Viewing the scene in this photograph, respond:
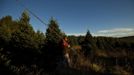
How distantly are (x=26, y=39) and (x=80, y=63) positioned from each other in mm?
13181

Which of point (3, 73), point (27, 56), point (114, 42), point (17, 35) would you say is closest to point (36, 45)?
point (27, 56)

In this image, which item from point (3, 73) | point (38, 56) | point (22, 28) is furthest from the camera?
point (22, 28)

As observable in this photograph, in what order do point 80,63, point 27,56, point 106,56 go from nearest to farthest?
point 80,63 < point 106,56 < point 27,56

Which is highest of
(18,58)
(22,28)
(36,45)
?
(22,28)

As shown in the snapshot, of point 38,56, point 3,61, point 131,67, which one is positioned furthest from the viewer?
point 38,56

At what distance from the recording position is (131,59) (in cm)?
807

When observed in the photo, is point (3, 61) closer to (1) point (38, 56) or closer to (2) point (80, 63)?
(2) point (80, 63)

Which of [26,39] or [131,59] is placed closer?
[131,59]

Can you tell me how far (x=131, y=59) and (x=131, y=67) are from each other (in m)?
0.76

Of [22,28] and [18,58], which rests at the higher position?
[22,28]

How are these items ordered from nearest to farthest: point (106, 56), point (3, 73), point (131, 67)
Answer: point (3, 73) < point (131, 67) < point (106, 56)

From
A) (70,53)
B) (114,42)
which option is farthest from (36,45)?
(114,42)

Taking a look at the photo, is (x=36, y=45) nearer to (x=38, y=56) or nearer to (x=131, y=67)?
(x=38, y=56)

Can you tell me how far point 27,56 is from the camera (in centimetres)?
1878
